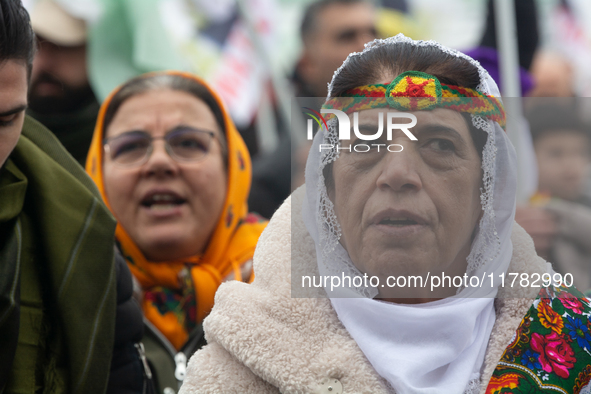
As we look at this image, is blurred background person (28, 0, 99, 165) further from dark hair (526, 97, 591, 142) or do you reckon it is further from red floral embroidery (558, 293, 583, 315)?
red floral embroidery (558, 293, 583, 315)

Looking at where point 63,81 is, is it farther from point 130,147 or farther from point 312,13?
point 312,13

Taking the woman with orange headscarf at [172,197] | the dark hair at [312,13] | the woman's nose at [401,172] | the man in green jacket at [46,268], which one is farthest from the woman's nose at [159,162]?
the dark hair at [312,13]

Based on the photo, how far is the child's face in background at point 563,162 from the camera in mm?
2602

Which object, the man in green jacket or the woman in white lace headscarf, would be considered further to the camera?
the man in green jacket

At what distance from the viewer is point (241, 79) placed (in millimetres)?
4941

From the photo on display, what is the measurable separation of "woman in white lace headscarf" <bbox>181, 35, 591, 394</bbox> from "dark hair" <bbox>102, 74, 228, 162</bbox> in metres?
1.35

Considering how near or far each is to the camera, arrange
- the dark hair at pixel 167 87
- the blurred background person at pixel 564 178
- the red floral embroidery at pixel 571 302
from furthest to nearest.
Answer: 1. the dark hair at pixel 167 87
2. the blurred background person at pixel 564 178
3. the red floral embroidery at pixel 571 302

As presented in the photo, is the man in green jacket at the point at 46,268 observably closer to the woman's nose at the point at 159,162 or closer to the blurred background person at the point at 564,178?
the woman's nose at the point at 159,162

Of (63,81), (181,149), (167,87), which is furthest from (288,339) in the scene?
(63,81)

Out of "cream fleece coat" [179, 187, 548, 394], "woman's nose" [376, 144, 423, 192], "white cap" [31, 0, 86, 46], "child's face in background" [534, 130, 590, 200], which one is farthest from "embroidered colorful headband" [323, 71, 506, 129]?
Result: "white cap" [31, 0, 86, 46]

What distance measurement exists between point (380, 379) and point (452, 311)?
0.22m

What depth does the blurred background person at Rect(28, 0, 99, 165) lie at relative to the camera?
3406mm

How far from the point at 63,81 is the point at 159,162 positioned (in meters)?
1.41

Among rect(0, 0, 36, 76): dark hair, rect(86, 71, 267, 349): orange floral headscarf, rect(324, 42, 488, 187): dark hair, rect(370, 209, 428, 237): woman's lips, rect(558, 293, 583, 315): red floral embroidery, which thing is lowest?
rect(86, 71, 267, 349): orange floral headscarf
